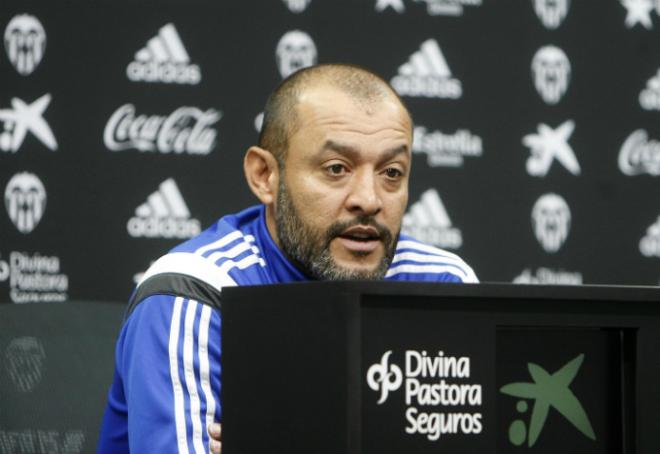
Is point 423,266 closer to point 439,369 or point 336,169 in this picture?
point 336,169

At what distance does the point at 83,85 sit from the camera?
9.23 feet

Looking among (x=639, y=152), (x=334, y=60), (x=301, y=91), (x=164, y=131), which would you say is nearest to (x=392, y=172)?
(x=301, y=91)

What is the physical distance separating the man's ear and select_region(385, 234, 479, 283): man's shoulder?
8.1 inches

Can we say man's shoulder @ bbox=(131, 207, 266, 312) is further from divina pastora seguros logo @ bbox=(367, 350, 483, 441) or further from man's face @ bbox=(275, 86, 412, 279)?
divina pastora seguros logo @ bbox=(367, 350, 483, 441)

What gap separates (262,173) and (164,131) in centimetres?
140

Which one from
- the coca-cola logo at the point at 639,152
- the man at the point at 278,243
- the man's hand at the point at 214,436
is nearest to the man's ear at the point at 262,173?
the man at the point at 278,243

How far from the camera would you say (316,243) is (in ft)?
4.47

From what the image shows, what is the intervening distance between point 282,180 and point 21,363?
0.50 m

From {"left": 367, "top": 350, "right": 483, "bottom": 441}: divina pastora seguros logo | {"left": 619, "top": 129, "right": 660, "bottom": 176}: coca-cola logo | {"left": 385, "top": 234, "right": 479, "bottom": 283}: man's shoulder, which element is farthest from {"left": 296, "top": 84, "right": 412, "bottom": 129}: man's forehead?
{"left": 619, "top": 129, "right": 660, "bottom": 176}: coca-cola logo

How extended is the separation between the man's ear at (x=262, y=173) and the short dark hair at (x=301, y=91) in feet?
0.04

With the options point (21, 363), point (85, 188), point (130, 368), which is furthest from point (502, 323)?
point (85, 188)

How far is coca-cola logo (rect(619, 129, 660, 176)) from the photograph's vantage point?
3.20m

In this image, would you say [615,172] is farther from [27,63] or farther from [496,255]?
[27,63]

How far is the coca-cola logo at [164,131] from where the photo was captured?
2.81 metres
